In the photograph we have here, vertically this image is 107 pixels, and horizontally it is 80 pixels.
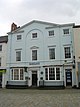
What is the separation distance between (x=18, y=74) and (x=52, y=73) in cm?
561

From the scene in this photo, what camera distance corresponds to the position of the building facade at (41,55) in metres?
26.1

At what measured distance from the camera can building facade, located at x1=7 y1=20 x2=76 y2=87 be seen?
26.1 m

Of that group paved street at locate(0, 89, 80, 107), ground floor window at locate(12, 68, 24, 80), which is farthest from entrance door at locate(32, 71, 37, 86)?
paved street at locate(0, 89, 80, 107)

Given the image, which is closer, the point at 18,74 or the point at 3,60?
the point at 18,74

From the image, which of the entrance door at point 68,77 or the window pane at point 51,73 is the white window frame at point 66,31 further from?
the window pane at point 51,73

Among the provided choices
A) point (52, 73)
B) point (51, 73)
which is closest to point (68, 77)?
point (52, 73)

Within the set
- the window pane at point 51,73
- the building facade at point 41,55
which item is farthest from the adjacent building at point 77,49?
the window pane at point 51,73

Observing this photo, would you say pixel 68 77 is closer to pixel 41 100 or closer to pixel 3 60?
pixel 3 60

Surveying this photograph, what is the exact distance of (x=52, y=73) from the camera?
2659cm

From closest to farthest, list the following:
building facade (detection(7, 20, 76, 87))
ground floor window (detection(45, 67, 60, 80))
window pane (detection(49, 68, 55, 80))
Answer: building facade (detection(7, 20, 76, 87)) < ground floor window (detection(45, 67, 60, 80)) < window pane (detection(49, 68, 55, 80))

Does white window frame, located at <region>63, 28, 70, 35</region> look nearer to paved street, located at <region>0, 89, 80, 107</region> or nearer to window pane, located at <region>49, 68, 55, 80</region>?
window pane, located at <region>49, 68, 55, 80</region>

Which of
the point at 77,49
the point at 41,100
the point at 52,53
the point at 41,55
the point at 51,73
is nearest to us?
the point at 41,100

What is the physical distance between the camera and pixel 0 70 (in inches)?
1178

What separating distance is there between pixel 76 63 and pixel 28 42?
343 inches
